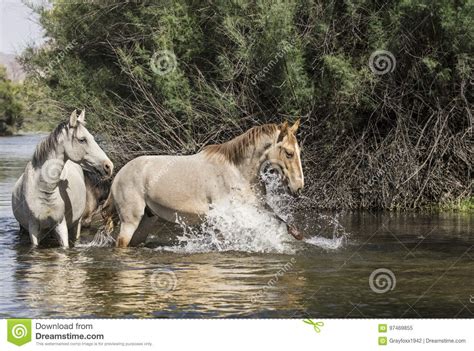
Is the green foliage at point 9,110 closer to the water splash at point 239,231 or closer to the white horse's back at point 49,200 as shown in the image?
the white horse's back at point 49,200

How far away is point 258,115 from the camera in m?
15.4

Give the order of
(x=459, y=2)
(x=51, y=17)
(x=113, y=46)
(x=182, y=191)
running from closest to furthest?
(x=182, y=191) < (x=459, y=2) < (x=113, y=46) < (x=51, y=17)

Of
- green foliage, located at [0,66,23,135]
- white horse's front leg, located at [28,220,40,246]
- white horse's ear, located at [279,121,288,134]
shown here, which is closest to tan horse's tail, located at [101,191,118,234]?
white horse's front leg, located at [28,220,40,246]

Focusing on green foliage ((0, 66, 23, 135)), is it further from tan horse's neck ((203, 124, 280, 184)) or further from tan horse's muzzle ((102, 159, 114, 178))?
tan horse's neck ((203, 124, 280, 184))

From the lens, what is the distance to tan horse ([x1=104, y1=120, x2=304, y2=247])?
10102mm

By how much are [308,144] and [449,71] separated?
106 inches

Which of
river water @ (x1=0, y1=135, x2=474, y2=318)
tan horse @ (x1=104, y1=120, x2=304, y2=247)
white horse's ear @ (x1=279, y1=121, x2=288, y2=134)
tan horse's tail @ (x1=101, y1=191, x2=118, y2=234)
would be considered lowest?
river water @ (x1=0, y1=135, x2=474, y2=318)

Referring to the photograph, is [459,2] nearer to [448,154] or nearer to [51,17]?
[448,154]

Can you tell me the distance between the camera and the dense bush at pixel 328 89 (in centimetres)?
1427

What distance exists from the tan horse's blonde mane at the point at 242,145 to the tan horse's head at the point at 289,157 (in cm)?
18

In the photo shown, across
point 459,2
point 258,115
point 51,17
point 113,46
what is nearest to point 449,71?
point 459,2

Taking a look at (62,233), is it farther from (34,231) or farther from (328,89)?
(328,89)

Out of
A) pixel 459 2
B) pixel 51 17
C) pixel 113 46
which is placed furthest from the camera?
pixel 51 17

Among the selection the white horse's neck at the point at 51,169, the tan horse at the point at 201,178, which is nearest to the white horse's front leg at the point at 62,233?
the white horse's neck at the point at 51,169
